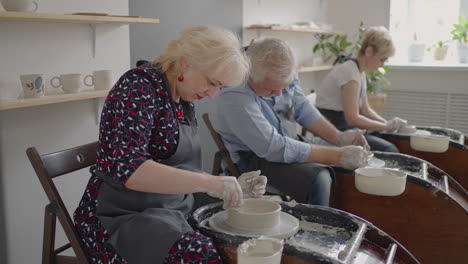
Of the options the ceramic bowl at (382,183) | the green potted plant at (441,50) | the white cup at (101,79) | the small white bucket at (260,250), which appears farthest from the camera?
the green potted plant at (441,50)

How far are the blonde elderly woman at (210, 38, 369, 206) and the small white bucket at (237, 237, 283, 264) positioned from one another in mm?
887

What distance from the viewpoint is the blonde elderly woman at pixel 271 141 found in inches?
81.2

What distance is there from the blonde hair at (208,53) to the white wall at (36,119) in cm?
77

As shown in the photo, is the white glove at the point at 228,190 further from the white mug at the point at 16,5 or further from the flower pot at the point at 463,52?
the flower pot at the point at 463,52

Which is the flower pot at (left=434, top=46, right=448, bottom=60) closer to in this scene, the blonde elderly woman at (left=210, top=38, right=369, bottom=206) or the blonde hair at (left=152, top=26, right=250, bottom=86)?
the blonde elderly woman at (left=210, top=38, right=369, bottom=206)

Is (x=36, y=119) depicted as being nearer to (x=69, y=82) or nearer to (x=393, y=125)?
(x=69, y=82)

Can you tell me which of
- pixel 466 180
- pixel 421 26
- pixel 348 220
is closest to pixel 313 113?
pixel 466 180

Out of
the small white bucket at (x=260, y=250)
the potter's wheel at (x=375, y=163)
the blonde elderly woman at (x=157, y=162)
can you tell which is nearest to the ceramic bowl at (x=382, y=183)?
the potter's wheel at (x=375, y=163)

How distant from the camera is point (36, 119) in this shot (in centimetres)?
206

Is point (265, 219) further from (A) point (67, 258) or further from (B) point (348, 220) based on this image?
(A) point (67, 258)

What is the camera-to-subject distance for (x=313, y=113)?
274cm

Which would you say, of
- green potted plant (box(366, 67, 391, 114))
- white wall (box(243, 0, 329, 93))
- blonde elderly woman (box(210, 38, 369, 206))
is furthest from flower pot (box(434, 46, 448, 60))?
blonde elderly woman (box(210, 38, 369, 206))

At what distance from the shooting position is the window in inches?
196

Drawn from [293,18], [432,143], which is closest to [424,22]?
[293,18]
